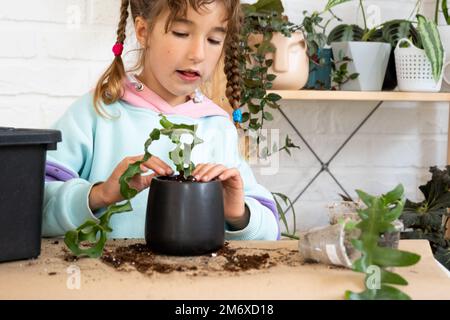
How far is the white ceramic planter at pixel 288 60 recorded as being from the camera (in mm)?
1638

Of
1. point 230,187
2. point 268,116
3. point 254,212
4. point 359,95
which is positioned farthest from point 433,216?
point 230,187

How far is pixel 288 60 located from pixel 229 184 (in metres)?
0.81

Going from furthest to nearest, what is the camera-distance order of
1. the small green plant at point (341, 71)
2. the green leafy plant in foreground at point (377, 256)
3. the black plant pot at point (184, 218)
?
the small green plant at point (341, 71)
the black plant pot at point (184, 218)
the green leafy plant in foreground at point (377, 256)

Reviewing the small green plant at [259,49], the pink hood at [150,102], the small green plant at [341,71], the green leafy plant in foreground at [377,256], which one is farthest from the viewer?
the small green plant at [341,71]

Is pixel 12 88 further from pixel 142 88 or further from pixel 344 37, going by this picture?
pixel 344 37

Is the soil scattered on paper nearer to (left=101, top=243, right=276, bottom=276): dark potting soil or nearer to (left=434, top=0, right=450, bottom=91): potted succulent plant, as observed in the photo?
(left=101, top=243, right=276, bottom=276): dark potting soil

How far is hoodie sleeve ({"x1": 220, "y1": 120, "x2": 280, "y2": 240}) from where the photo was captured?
1.00 meters

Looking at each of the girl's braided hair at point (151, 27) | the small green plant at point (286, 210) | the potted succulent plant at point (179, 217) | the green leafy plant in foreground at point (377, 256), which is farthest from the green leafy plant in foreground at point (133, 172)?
the small green plant at point (286, 210)

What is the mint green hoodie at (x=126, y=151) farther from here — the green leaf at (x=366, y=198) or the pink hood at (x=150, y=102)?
the green leaf at (x=366, y=198)

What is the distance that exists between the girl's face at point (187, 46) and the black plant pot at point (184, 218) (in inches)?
13.6

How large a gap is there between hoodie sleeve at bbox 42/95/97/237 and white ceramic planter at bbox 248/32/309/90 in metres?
0.61

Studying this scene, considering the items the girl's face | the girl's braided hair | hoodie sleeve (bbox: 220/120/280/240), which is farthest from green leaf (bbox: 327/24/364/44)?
the girl's face
